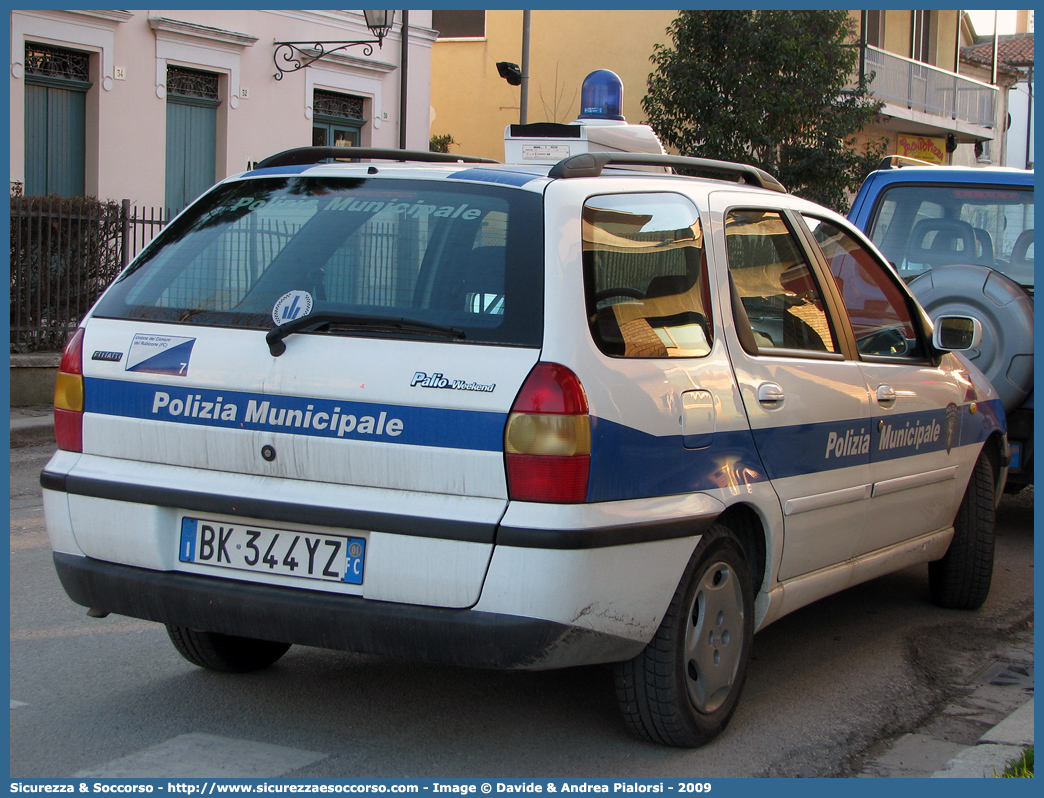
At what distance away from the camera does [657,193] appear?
3777 mm

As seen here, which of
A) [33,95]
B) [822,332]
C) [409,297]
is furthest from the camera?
[33,95]

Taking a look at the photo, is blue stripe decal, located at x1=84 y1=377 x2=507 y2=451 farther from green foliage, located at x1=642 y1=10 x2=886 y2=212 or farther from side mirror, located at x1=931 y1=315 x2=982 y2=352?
green foliage, located at x1=642 y1=10 x2=886 y2=212

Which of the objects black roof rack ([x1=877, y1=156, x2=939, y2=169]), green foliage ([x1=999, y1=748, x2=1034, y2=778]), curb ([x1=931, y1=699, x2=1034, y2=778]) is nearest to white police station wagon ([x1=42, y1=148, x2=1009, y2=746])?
curb ([x1=931, y1=699, x2=1034, y2=778])

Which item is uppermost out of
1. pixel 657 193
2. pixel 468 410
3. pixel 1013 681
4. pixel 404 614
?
pixel 657 193

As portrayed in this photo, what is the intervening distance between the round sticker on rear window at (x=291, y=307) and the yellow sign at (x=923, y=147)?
3025 centimetres

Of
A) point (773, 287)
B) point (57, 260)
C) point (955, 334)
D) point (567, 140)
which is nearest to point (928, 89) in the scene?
point (57, 260)

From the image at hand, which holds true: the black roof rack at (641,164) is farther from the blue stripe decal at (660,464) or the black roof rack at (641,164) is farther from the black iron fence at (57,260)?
the black iron fence at (57,260)

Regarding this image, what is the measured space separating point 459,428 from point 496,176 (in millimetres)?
821

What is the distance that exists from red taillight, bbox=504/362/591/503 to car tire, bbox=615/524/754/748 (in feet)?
1.87

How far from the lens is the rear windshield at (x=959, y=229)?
731 cm

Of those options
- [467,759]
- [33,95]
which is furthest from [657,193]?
[33,95]

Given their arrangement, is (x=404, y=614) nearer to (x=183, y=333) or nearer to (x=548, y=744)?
(x=548, y=744)

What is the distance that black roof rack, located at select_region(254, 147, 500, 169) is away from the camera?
4152mm

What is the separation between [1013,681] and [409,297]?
2.72m
